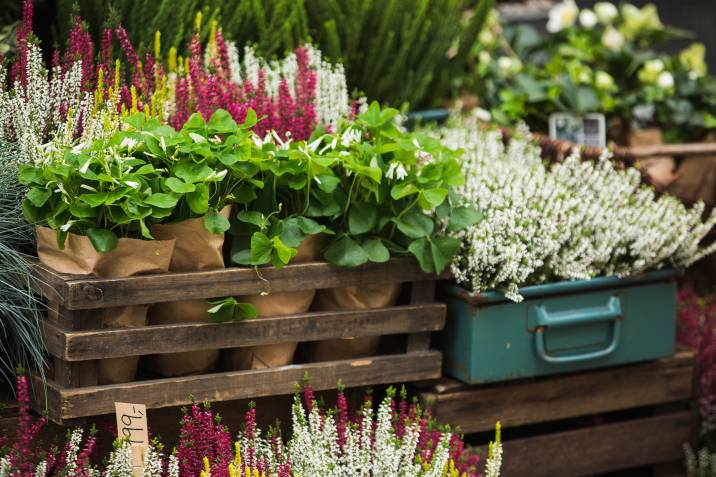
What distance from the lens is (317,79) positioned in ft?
9.06

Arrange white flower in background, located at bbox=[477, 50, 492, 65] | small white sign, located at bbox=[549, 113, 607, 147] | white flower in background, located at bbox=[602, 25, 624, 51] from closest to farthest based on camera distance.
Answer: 1. small white sign, located at bbox=[549, 113, 607, 147]
2. white flower in background, located at bbox=[477, 50, 492, 65]
3. white flower in background, located at bbox=[602, 25, 624, 51]

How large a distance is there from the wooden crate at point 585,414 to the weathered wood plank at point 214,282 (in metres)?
0.38

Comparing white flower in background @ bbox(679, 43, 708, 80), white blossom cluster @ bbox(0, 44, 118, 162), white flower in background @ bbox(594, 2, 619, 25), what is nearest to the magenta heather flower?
white blossom cluster @ bbox(0, 44, 118, 162)

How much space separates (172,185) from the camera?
2.08 metres

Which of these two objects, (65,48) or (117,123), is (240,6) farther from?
(117,123)

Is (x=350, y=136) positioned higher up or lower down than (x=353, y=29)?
lower down

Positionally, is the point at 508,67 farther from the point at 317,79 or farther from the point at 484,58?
the point at 317,79

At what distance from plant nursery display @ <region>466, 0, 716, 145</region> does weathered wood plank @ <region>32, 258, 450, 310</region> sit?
5.10 feet

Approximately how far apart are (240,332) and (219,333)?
0.05 metres

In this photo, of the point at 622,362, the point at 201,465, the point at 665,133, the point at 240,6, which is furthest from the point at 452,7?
the point at 201,465

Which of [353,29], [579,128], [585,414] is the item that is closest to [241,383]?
[585,414]

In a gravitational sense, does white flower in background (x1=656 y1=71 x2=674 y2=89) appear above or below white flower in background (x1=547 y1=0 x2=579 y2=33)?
below

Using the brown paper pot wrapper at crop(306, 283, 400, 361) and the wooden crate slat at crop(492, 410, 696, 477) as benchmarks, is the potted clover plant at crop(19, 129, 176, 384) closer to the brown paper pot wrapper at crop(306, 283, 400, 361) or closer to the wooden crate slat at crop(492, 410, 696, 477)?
the brown paper pot wrapper at crop(306, 283, 400, 361)

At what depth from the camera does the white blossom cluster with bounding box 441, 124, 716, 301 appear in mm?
2555
